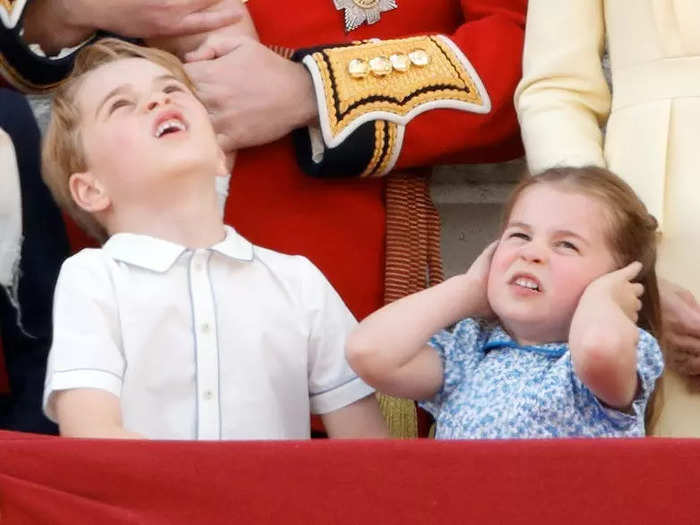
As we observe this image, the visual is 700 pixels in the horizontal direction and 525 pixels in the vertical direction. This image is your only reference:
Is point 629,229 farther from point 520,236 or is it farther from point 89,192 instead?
point 89,192

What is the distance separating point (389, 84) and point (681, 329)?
19.2 inches

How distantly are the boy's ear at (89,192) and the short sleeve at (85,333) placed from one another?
0.08 metres

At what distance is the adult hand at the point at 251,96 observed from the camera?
5.77ft

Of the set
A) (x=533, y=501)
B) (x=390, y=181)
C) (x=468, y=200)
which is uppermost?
(x=533, y=501)

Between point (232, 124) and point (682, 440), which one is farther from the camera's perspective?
point (232, 124)

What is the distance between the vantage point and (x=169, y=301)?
1.48m

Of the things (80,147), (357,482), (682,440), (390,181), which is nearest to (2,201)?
(80,147)

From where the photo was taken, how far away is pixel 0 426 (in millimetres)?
1634

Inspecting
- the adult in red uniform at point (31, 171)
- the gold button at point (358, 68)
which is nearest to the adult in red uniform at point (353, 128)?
the gold button at point (358, 68)

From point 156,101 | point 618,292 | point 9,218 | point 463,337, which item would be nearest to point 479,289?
point 463,337

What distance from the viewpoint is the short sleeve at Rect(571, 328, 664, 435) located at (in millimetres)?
1399

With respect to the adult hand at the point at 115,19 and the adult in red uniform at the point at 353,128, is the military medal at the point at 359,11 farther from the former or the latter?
the adult hand at the point at 115,19

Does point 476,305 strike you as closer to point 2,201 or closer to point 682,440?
point 682,440

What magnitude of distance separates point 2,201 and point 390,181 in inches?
20.7
